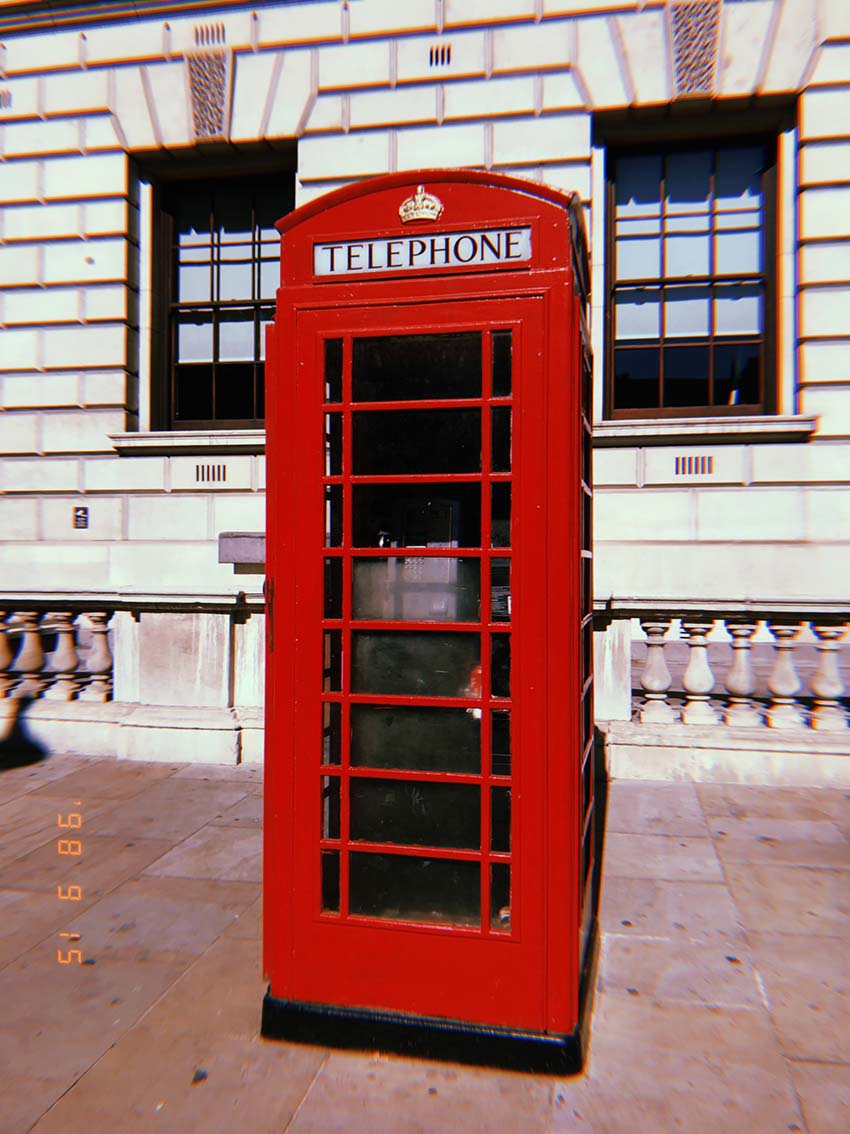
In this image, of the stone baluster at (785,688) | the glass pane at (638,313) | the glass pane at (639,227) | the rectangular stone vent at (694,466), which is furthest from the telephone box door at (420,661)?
the glass pane at (639,227)

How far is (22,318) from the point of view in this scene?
917 cm

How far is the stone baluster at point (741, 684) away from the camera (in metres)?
Result: 5.46

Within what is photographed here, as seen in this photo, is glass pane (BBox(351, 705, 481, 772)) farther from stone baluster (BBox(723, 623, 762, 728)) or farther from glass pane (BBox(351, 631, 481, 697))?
stone baluster (BBox(723, 623, 762, 728))

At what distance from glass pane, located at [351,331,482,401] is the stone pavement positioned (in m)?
2.12

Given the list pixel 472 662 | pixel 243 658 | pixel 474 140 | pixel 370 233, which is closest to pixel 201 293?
pixel 474 140

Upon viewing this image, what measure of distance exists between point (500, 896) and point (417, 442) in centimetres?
147

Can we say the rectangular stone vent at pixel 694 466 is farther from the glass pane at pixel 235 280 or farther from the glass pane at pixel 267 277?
the glass pane at pixel 235 280

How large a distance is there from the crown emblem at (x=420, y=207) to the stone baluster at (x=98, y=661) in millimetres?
4845

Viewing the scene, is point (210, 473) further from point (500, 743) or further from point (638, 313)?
point (500, 743)

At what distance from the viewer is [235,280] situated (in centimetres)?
917

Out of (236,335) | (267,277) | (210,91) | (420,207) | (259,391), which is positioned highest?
(210,91)

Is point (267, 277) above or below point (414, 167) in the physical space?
below

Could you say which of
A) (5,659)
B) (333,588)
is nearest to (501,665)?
(333,588)

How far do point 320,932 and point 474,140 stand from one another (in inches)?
321
